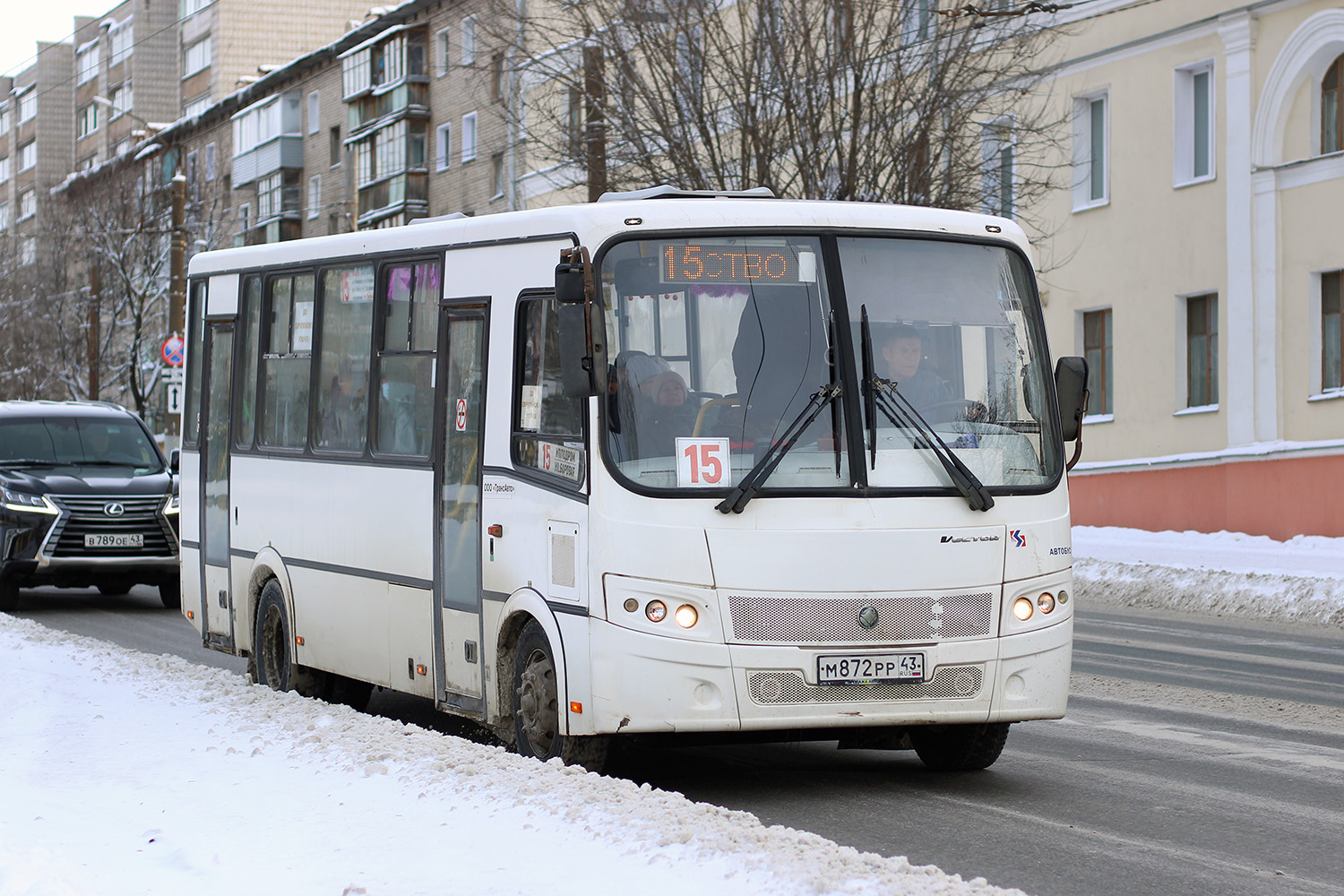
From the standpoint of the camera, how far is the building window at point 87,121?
105 metres

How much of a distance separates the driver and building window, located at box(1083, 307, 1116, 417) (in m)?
24.4

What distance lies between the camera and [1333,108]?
28391 mm

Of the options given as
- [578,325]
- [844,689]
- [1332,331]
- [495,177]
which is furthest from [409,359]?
[495,177]

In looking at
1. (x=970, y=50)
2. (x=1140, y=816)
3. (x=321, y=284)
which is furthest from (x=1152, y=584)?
(x=1140, y=816)

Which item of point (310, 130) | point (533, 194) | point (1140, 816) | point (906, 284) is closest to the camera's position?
point (1140, 816)

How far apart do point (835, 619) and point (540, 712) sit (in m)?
1.41

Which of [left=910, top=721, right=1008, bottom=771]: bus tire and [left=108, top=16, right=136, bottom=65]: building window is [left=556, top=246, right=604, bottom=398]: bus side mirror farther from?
[left=108, top=16, right=136, bottom=65]: building window

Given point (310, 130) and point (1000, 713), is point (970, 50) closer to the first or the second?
point (1000, 713)

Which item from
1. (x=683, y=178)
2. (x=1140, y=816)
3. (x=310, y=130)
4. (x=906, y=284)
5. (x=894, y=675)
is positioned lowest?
(x=1140, y=816)

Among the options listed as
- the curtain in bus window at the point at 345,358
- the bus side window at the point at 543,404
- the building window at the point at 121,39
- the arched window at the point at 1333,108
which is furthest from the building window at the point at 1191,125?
the building window at the point at 121,39

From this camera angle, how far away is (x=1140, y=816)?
7.93 meters

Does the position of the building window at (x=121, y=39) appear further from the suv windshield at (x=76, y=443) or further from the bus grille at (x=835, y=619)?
the bus grille at (x=835, y=619)

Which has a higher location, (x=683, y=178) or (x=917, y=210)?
(x=683, y=178)

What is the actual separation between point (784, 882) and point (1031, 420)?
11.5ft
